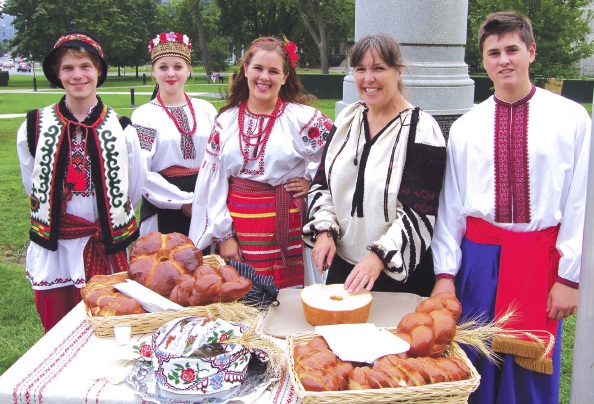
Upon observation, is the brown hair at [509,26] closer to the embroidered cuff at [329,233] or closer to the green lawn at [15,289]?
the embroidered cuff at [329,233]

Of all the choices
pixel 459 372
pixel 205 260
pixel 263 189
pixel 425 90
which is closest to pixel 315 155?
pixel 263 189

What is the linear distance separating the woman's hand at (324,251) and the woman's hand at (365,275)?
0.22 meters

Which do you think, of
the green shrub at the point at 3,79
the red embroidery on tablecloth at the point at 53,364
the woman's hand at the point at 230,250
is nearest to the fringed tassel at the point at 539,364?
the woman's hand at the point at 230,250

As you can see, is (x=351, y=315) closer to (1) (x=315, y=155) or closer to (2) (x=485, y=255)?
(2) (x=485, y=255)

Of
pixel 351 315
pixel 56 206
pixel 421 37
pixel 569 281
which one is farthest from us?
pixel 421 37

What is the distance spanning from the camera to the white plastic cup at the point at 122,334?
1839 mm

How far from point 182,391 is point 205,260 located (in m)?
0.87

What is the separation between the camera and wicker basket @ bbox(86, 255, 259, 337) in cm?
189

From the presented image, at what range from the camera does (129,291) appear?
198cm

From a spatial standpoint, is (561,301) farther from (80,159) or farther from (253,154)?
(80,159)

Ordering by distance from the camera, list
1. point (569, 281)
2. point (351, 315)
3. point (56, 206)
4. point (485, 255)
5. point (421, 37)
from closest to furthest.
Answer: point (351, 315), point (569, 281), point (485, 255), point (56, 206), point (421, 37)

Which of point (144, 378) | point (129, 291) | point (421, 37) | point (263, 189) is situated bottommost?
point (144, 378)

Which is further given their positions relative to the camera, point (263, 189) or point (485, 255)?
point (263, 189)

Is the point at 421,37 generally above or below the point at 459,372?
above
